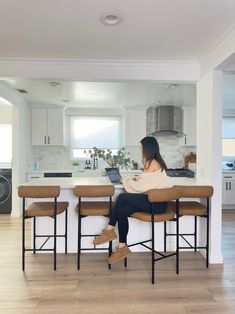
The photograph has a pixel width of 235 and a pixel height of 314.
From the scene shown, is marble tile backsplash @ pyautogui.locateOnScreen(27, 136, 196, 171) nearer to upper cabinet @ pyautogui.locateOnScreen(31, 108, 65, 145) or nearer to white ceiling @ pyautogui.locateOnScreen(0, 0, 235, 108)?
upper cabinet @ pyautogui.locateOnScreen(31, 108, 65, 145)

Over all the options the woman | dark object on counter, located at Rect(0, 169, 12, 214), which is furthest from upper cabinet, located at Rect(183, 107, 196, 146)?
dark object on counter, located at Rect(0, 169, 12, 214)

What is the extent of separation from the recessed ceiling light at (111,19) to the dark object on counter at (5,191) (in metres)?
4.04

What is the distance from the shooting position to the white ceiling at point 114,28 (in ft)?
6.76

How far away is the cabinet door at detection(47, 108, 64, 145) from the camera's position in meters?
6.04

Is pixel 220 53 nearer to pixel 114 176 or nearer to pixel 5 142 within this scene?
pixel 114 176

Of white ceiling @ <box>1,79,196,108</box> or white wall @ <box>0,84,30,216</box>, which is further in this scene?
white wall @ <box>0,84,30,216</box>

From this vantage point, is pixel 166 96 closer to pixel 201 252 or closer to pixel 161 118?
pixel 161 118

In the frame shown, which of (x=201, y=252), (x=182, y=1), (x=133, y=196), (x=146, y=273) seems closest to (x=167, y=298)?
(x=146, y=273)

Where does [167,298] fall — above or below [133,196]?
below

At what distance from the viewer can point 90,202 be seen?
326cm

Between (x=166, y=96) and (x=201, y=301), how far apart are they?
3.69 m

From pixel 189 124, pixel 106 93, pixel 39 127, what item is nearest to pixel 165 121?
pixel 189 124

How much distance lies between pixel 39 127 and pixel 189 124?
337 cm

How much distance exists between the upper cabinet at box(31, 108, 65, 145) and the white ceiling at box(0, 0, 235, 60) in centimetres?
296
